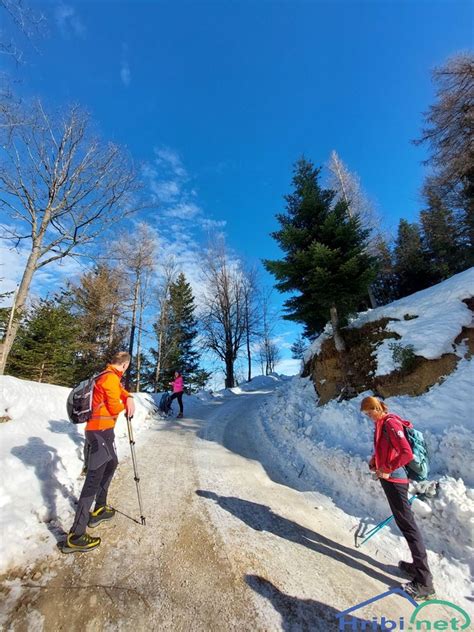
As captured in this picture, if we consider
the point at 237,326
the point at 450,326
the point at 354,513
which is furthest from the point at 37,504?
the point at 237,326

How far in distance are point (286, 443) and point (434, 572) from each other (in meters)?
4.64

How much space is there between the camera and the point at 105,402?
3488mm

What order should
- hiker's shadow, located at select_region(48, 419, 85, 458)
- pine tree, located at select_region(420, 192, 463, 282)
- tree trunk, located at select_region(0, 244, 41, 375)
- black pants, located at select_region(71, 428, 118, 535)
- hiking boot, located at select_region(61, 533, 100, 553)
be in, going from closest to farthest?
1. hiking boot, located at select_region(61, 533, 100, 553)
2. black pants, located at select_region(71, 428, 118, 535)
3. hiker's shadow, located at select_region(48, 419, 85, 458)
4. tree trunk, located at select_region(0, 244, 41, 375)
5. pine tree, located at select_region(420, 192, 463, 282)

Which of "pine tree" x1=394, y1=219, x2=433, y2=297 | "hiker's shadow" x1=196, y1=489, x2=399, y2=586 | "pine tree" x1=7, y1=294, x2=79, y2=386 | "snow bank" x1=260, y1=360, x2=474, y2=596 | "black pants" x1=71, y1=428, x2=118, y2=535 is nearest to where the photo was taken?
"black pants" x1=71, y1=428, x2=118, y2=535

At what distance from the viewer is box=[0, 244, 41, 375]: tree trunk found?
25.4ft

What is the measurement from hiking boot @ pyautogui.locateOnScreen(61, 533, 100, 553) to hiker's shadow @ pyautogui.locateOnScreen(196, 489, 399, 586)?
5.77ft

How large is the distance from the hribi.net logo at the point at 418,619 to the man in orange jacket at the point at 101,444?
2.65 meters

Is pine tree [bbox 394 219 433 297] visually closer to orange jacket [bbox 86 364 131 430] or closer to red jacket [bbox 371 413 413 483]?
red jacket [bbox 371 413 413 483]

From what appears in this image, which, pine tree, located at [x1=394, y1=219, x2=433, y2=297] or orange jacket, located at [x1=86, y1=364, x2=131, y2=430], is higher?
pine tree, located at [x1=394, y1=219, x2=433, y2=297]

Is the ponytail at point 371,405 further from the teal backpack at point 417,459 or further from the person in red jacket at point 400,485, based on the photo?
the teal backpack at point 417,459

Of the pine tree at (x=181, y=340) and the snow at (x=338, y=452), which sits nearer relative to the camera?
the snow at (x=338, y=452)

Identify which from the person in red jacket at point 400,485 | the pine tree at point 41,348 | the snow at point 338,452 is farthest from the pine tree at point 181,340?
the person in red jacket at point 400,485

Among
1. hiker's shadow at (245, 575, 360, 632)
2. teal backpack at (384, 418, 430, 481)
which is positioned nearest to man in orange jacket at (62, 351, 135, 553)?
hiker's shadow at (245, 575, 360, 632)

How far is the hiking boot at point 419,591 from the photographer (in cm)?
264
